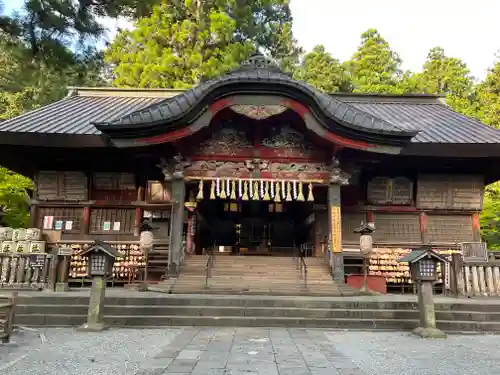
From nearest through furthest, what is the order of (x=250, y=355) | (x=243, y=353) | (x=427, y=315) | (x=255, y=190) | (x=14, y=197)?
(x=250, y=355) < (x=243, y=353) < (x=427, y=315) < (x=255, y=190) < (x=14, y=197)

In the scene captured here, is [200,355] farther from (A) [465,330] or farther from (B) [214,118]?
(B) [214,118]

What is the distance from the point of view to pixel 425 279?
8172 millimetres

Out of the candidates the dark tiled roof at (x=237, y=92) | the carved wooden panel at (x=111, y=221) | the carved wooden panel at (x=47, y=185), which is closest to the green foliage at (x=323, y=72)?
the dark tiled roof at (x=237, y=92)

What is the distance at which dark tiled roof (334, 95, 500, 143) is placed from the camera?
44.2 ft

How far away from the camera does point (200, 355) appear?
5.88 m

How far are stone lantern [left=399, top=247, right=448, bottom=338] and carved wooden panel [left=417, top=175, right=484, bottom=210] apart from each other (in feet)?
20.3

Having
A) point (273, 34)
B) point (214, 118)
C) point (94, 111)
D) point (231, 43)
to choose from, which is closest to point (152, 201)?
point (214, 118)

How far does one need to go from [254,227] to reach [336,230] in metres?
7.27

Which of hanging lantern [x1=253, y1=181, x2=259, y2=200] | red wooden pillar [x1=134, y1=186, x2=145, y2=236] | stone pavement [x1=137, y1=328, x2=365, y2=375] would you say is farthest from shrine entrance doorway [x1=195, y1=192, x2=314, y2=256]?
stone pavement [x1=137, y1=328, x2=365, y2=375]

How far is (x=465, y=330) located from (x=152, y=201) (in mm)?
9975

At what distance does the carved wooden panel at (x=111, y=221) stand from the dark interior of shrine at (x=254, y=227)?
415cm

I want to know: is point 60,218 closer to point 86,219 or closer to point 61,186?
point 86,219

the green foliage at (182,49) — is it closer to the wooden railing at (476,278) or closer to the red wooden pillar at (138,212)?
the red wooden pillar at (138,212)

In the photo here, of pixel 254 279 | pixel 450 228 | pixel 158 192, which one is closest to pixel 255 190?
pixel 254 279
